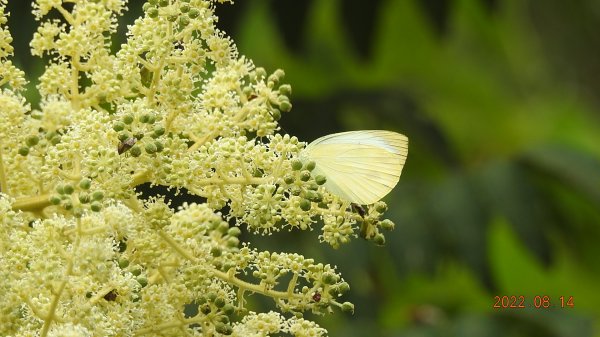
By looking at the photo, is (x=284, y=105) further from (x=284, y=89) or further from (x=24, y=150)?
(x=24, y=150)

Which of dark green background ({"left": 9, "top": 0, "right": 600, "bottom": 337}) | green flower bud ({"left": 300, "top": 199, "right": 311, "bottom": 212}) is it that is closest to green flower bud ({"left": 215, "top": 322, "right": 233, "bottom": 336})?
green flower bud ({"left": 300, "top": 199, "right": 311, "bottom": 212})

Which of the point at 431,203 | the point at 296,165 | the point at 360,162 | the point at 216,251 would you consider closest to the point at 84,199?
the point at 216,251

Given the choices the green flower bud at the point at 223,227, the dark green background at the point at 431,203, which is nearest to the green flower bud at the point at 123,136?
the green flower bud at the point at 223,227

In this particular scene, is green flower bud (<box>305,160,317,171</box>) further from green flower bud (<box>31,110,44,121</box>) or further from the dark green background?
the dark green background

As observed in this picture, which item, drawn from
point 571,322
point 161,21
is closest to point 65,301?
point 161,21

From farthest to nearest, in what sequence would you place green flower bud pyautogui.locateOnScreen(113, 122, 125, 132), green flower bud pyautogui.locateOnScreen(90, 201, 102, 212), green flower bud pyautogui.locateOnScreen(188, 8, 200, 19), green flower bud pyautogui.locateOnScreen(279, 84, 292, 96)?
green flower bud pyautogui.locateOnScreen(279, 84, 292, 96)
green flower bud pyautogui.locateOnScreen(188, 8, 200, 19)
green flower bud pyautogui.locateOnScreen(113, 122, 125, 132)
green flower bud pyautogui.locateOnScreen(90, 201, 102, 212)

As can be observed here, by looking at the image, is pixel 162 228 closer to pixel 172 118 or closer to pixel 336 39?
pixel 172 118

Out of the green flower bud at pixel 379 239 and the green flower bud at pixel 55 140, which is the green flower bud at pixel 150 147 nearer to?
the green flower bud at pixel 55 140
